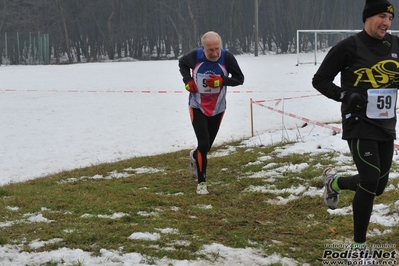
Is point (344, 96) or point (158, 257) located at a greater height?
point (344, 96)

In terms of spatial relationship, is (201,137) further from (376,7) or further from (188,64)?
(376,7)

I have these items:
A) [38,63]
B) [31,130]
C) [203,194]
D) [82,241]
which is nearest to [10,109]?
[31,130]

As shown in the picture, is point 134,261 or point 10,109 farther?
point 10,109

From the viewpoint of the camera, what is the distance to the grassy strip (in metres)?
4.61

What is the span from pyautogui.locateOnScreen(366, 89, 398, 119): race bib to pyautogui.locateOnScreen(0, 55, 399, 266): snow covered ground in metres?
1.18

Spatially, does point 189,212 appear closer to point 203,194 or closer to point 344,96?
point 203,194

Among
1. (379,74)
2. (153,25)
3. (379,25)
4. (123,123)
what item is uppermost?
(153,25)

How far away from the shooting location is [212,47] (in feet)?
21.3

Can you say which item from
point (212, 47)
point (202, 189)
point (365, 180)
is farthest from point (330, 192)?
point (212, 47)

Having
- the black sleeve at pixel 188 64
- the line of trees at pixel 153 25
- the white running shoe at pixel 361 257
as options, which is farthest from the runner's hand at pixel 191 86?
the line of trees at pixel 153 25

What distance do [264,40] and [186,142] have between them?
52.0 meters

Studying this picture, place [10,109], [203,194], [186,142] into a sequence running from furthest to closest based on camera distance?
[10,109]
[186,142]
[203,194]

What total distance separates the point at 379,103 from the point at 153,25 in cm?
5906

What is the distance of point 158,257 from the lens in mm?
4230
